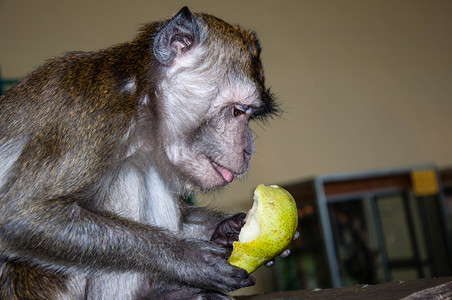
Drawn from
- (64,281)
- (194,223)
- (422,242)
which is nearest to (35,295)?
(64,281)

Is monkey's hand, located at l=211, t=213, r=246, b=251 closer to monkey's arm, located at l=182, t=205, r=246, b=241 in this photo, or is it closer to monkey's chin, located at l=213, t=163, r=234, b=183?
monkey's arm, located at l=182, t=205, r=246, b=241

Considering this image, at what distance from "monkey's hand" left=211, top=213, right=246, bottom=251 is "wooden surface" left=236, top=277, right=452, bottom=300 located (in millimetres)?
356

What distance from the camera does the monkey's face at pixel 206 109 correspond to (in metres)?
2.38

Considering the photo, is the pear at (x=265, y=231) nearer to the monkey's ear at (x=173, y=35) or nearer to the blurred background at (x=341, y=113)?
the monkey's ear at (x=173, y=35)

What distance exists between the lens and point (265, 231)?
216 centimetres

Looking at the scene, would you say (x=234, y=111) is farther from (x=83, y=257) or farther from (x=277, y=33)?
(x=277, y=33)

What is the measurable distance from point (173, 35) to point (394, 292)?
1396 millimetres

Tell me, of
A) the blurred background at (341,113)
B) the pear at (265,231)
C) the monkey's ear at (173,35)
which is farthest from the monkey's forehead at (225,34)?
the blurred background at (341,113)

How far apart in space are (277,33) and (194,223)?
4927 millimetres

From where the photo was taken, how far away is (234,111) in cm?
241

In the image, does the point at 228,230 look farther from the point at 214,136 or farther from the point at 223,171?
the point at 214,136

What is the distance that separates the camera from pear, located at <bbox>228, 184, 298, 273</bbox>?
2166mm

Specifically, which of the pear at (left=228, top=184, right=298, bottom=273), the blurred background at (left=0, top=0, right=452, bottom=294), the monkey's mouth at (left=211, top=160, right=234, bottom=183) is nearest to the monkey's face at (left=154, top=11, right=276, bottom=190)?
the monkey's mouth at (left=211, top=160, right=234, bottom=183)

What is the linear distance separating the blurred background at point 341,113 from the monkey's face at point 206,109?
6.06 feet
